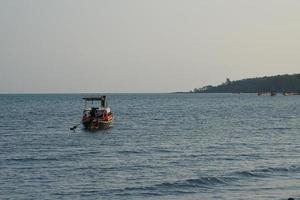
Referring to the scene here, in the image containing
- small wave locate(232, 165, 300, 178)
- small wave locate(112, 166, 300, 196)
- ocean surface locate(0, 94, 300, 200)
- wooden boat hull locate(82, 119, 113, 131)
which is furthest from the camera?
wooden boat hull locate(82, 119, 113, 131)

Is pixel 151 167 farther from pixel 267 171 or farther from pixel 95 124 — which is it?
pixel 95 124

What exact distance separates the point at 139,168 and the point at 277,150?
46.8ft

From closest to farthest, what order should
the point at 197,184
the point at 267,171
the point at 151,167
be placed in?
the point at 197,184 → the point at 267,171 → the point at 151,167

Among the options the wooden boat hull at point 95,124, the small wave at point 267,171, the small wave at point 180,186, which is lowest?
the small wave at point 180,186

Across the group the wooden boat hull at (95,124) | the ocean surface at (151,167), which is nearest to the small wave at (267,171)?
the ocean surface at (151,167)

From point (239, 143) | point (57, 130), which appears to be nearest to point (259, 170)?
point (239, 143)

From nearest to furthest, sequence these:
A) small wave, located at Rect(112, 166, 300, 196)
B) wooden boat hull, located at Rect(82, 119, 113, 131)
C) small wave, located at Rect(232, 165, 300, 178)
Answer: small wave, located at Rect(112, 166, 300, 196), small wave, located at Rect(232, 165, 300, 178), wooden boat hull, located at Rect(82, 119, 113, 131)

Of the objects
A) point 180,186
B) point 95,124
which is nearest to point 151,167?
point 180,186

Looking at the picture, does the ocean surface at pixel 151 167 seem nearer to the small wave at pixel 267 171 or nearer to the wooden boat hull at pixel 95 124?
the small wave at pixel 267 171

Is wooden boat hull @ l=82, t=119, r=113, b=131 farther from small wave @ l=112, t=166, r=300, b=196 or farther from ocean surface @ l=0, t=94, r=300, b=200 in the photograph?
small wave @ l=112, t=166, r=300, b=196

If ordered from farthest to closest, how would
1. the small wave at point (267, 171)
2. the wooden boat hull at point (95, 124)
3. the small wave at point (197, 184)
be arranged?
the wooden boat hull at point (95, 124)
the small wave at point (267, 171)
the small wave at point (197, 184)

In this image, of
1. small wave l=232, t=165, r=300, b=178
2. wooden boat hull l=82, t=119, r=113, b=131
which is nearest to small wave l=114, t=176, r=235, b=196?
small wave l=232, t=165, r=300, b=178

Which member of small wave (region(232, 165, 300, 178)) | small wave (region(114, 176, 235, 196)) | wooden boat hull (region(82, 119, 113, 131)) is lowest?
small wave (region(114, 176, 235, 196))

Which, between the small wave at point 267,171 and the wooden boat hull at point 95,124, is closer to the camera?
the small wave at point 267,171
